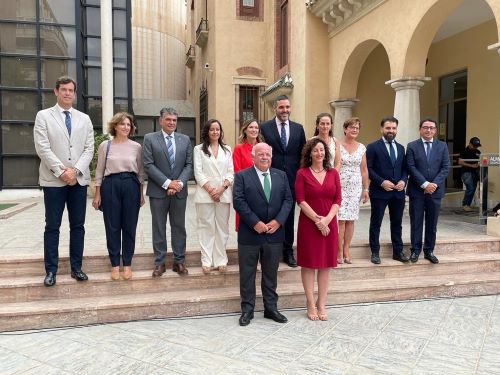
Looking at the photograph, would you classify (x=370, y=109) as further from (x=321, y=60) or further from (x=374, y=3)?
(x=374, y=3)

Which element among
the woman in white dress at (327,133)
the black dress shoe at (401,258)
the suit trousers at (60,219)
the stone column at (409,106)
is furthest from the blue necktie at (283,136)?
the stone column at (409,106)

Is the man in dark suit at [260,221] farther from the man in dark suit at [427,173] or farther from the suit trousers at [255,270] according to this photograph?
the man in dark suit at [427,173]

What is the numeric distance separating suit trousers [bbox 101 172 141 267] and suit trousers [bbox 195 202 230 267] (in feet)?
2.38

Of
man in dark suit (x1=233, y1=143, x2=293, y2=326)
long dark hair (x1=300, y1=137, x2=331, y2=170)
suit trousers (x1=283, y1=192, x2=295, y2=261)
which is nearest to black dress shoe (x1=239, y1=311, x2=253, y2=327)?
man in dark suit (x1=233, y1=143, x2=293, y2=326)

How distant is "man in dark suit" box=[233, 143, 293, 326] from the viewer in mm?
3965

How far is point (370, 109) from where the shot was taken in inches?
491

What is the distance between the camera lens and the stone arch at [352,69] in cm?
1048

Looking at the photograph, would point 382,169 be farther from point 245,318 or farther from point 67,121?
point 67,121

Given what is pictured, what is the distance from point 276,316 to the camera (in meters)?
→ 4.10

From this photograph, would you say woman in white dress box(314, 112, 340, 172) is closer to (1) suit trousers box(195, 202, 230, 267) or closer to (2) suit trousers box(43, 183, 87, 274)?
(1) suit trousers box(195, 202, 230, 267)

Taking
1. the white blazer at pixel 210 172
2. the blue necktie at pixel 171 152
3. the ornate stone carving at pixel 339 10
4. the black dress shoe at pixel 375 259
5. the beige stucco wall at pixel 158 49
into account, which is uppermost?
the beige stucco wall at pixel 158 49

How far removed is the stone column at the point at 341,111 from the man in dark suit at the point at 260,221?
25.5 ft

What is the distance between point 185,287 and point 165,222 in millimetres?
773

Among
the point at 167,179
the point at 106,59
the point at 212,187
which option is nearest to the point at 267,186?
the point at 212,187
